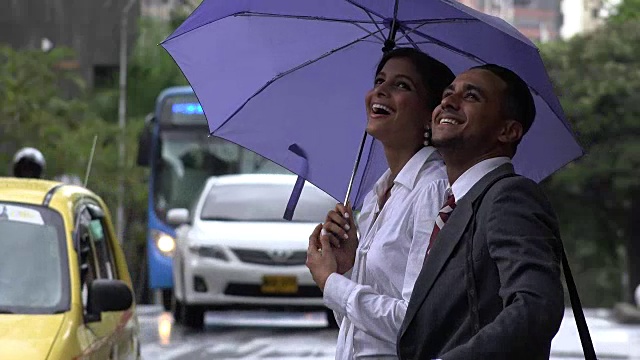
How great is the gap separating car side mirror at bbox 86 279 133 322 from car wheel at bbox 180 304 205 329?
11.4 meters

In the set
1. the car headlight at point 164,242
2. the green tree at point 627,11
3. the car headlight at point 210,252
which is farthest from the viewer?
the green tree at point 627,11

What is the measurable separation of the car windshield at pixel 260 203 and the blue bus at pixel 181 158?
5.15 m

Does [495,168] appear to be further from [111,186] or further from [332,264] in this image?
[111,186]

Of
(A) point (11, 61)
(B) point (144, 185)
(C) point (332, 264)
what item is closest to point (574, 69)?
(B) point (144, 185)

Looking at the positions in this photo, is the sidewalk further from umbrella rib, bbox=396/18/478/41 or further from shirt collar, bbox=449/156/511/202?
shirt collar, bbox=449/156/511/202

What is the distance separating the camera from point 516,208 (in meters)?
3.43

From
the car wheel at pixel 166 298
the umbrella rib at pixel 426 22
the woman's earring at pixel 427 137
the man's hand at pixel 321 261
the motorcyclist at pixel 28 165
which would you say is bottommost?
the car wheel at pixel 166 298

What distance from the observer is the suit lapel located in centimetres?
360

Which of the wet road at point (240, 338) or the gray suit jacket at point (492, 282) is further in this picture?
the wet road at point (240, 338)

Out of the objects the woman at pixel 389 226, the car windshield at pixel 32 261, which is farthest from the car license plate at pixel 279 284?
the woman at pixel 389 226

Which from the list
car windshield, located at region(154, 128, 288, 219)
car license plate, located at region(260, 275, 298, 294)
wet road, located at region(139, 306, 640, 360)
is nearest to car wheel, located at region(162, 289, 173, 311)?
wet road, located at region(139, 306, 640, 360)

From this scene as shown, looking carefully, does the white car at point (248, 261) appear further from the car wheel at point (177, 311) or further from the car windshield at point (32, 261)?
the car windshield at point (32, 261)

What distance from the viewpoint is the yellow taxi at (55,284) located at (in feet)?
20.4

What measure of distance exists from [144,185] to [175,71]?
16140mm
